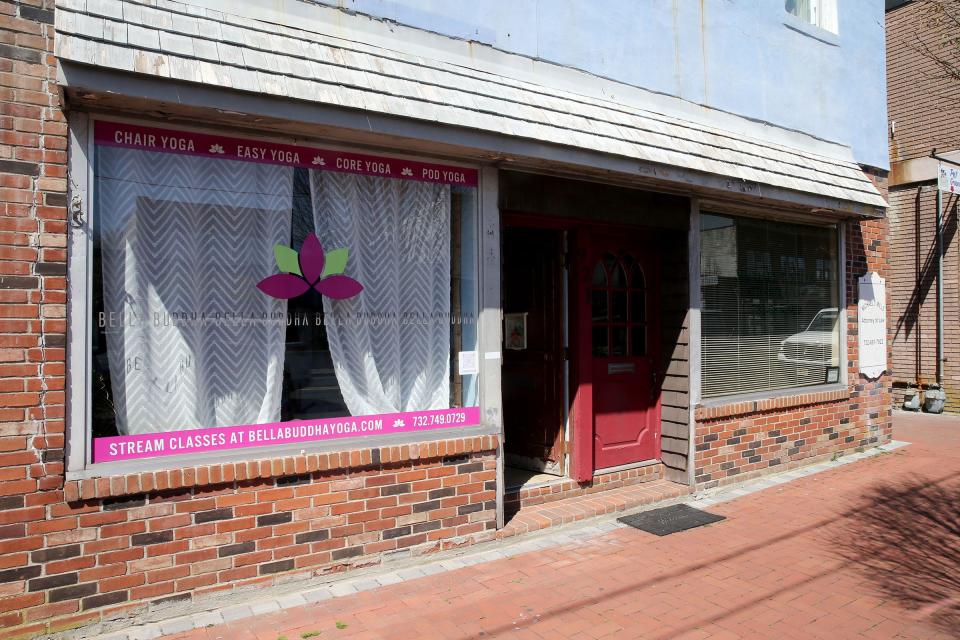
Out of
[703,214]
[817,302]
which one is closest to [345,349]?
[703,214]

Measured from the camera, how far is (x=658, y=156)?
5715 millimetres

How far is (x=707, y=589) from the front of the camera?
4.42m

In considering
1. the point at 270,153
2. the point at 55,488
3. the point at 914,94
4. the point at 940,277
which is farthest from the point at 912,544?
the point at 914,94

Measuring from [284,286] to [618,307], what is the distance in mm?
3577

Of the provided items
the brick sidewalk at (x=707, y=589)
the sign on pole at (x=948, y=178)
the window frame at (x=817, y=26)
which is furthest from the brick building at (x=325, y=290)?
the sign on pole at (x=948, y=178)

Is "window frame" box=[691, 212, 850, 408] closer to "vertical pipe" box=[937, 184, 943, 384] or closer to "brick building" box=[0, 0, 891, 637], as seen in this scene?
"brick building" box=[0, 0, 891, 637]

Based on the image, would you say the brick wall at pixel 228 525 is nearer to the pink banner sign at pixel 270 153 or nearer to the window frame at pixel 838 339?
the pink banner sign at pixel 270 153

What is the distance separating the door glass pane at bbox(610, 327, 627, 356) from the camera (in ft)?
22.1

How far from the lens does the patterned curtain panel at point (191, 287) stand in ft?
13.0

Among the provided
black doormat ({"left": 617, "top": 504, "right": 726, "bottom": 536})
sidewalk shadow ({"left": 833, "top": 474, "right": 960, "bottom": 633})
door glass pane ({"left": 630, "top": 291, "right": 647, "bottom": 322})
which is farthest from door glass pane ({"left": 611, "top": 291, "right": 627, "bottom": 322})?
sidewalk shadow ({"left": 833, "top": 474, "right": 960, "bottom": 633})

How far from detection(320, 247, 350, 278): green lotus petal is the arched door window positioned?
2716mm

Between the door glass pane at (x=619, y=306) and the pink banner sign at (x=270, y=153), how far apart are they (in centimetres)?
226

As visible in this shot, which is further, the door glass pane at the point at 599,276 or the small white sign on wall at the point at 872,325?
the small white sign on wall at the point at 872,325

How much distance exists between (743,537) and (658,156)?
10.7 ft
